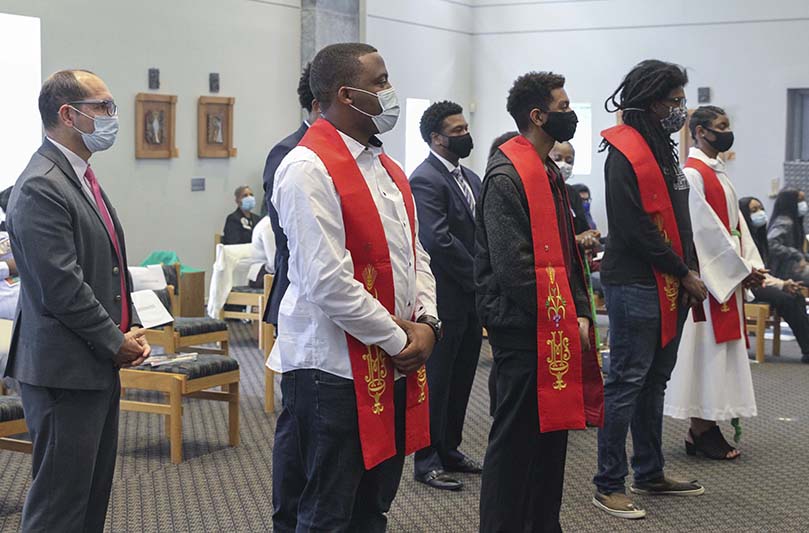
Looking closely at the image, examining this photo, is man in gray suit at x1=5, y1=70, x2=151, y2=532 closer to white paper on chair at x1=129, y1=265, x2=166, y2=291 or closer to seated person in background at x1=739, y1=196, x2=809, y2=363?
white paper on chair at x1=129, y1=265, x2=166, y2=291

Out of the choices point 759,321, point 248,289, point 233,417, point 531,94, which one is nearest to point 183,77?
point 248,289

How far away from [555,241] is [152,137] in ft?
23.8

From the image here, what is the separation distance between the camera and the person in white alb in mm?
5125

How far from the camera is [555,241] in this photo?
11.4ft

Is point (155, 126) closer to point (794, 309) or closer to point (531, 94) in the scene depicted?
point (794, 309)

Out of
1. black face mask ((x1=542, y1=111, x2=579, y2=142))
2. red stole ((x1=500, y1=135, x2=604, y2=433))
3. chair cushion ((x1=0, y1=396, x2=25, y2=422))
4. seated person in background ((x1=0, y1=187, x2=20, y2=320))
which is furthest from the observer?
seated person in background ((x1=0, y1=187, x2=20, y2=320))

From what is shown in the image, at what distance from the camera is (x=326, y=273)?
8.88ft

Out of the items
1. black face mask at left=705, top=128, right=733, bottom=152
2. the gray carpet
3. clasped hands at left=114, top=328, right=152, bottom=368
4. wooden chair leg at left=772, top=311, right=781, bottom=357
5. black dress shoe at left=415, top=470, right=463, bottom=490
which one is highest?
black face mask at left=705, top=128, right=733, bottom=152

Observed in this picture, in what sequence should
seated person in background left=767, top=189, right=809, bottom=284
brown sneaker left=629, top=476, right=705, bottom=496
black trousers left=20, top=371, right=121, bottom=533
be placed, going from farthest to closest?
seated person in background left=767, top=189, right=809, bottom=284
brown sneaker left=629, top=476, right=705, bottom=496
black trousers left=20, top=371, right=121, bottom=533

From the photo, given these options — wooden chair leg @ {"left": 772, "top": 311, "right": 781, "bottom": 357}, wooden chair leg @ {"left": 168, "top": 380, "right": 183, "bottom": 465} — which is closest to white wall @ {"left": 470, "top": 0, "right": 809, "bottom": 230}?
wooden chair leg @ {"left": 772, "top": 311, "right": 781, "bottom": 357}

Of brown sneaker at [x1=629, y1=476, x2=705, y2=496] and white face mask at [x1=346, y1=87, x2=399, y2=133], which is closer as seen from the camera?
white face mask at [x1=346, y1=87, x2=399, y2=133]

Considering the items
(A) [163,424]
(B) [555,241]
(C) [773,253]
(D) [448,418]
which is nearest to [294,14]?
(C) [773,253]

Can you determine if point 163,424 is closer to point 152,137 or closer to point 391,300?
point 391,300

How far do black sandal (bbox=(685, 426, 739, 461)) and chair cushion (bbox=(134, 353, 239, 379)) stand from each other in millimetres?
2420
